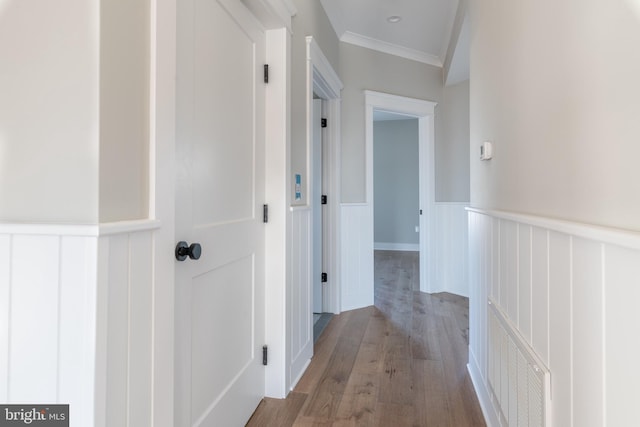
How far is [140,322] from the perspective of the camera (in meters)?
0.92

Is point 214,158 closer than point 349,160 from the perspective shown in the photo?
Yes

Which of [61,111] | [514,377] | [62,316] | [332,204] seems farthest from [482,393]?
[61,111]

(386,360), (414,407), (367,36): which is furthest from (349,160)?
(414,407)

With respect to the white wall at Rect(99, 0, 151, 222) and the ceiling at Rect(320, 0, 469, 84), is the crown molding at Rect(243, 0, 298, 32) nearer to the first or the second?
the white wall at Rect(99, 0, 151, 222)

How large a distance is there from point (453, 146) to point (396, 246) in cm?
377

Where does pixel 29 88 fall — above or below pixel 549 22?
below

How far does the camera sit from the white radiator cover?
3.30 ft

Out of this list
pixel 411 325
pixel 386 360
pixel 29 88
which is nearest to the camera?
pixel 29 88

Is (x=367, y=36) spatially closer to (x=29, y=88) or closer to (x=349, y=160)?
(x=349, y=160)

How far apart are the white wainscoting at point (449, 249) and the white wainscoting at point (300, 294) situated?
2156 millimetres

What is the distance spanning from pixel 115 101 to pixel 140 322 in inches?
21.2

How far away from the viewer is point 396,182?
7559mm

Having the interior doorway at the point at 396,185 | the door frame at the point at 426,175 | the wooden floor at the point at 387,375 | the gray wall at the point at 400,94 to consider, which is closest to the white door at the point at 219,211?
the wooden floor at the point at 387,375

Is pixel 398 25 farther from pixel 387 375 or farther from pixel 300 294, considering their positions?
pixel 387 375
